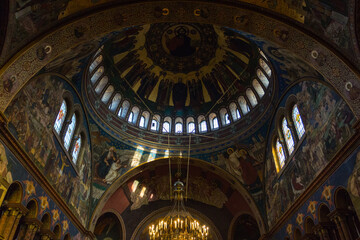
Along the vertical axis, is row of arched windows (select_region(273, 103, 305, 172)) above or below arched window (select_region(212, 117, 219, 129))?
below

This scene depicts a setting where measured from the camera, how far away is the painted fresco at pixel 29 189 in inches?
405

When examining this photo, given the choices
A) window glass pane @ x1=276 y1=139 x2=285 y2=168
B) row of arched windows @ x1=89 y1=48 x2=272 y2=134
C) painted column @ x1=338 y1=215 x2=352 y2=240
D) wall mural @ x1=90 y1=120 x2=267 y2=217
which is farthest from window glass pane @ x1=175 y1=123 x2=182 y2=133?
painted column @ x1=338 y1=215 x2=352 y2=240

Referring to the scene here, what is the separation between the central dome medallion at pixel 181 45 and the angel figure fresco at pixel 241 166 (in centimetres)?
654

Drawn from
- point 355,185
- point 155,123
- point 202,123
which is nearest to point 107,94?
point 155,123

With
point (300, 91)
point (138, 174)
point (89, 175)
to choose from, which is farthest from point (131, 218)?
point (300, 91)

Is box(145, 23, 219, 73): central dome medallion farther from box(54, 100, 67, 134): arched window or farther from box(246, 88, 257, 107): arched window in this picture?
box(54, 100, 67, 134): arched window

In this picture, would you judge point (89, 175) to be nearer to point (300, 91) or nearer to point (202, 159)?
point (202, 159)

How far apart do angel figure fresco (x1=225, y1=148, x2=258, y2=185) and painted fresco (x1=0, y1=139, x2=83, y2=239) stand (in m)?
10.3

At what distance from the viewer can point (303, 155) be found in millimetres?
13703

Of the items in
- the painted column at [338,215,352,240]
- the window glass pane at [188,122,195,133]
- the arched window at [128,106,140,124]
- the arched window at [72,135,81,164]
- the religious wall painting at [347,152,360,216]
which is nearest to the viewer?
the religious wall painting at [347,152,360,216]

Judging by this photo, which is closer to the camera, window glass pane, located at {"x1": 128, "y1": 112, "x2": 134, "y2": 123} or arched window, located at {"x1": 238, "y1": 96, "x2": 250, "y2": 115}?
arched window, located at {"x1": 238, "y1": 96, "x2": 250, "y2": 115}

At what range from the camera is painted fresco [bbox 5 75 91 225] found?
11.5 metres

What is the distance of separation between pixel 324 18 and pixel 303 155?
628 centimetres

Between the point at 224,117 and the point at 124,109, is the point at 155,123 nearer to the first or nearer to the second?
the point at 124,109
